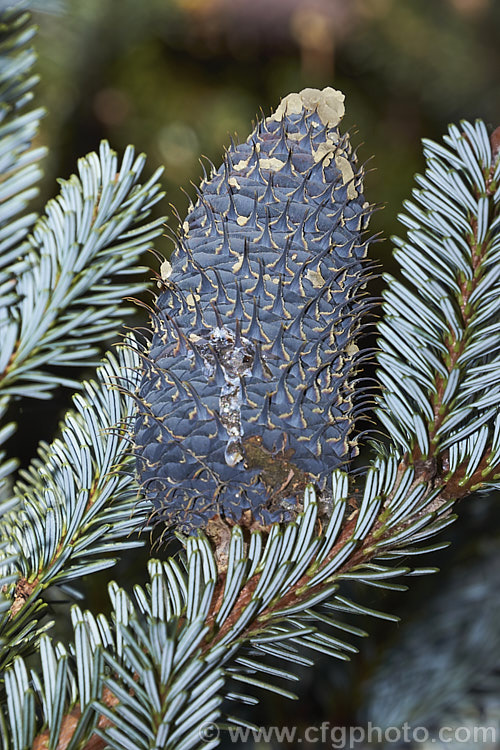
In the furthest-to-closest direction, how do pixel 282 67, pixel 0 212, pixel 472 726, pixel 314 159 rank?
1. pixel 282 67
2. pixel 472 726
3. pixel 314 159
4. pixel 0 212

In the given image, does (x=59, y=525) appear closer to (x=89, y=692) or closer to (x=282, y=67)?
(x=89, y=692)

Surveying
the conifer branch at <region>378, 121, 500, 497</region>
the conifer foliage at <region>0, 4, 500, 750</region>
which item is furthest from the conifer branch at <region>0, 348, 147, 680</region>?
the conifer branch at <region>378, 121, 500, 497</region>

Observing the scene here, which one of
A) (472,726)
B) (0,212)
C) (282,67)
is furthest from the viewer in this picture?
(282,67)

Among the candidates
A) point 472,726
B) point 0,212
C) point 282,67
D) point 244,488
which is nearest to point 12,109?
point 0,212

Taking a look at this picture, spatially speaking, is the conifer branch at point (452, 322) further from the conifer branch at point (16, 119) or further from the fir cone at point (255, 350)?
the conifer branch at point (16, 119)

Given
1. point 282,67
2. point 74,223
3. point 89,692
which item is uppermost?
point 282,67

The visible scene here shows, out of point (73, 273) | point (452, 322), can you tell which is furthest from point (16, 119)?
point (452, 322)

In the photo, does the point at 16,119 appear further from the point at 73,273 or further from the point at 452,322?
the point at 452,322

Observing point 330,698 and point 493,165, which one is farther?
point 330,698
